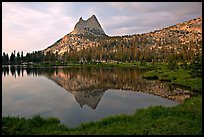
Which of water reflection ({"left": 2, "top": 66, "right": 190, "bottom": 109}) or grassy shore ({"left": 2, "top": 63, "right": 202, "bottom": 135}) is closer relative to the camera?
grassy shore ({"left": 2, "top": 63, "right": 202, "bottom": 135})

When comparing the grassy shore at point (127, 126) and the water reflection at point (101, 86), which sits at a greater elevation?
the grassy shore at point (127, 126)

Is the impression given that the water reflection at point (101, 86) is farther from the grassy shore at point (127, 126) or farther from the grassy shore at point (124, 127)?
the grassy shore at point (124, 127)

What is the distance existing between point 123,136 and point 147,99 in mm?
24196

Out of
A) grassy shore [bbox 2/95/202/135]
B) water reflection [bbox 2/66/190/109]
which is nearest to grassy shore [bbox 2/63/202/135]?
grassy shore [bbox 2/95/202/135]

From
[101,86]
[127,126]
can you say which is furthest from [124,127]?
[101,86]

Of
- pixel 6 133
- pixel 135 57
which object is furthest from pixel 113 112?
pixel 135 57

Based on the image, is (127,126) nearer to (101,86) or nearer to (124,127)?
(124,127)

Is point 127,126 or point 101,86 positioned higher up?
point 127,126

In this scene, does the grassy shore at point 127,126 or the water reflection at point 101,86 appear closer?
the grassy shore at point 127,126

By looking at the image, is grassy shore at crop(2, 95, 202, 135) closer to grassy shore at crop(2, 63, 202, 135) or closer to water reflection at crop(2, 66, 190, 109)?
grassy shore at crop(2, 63, 202, 135)

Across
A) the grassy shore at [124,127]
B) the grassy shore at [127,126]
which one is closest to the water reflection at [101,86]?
the grassy shore at [127,126]

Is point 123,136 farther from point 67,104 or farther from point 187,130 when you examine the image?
point 67,104

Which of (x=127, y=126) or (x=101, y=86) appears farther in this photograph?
(x=101, y=86)

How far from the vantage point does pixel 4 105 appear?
105ft
